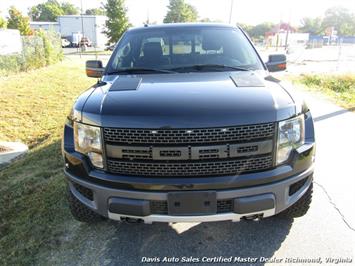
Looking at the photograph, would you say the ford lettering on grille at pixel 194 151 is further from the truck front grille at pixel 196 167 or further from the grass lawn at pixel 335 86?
the grass lawn at pixel 335 86

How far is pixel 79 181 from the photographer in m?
2.58

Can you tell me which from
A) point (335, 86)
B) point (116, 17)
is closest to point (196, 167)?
point (335, 86)

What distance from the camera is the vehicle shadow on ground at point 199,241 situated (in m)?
2.81

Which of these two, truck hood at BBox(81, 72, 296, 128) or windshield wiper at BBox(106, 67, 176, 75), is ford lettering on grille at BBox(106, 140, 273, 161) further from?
windshield wiper at BBox(106, 67, 176, 75)

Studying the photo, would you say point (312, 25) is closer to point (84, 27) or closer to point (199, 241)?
point (84, 27)

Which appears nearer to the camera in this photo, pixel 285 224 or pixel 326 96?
pixel 285 224

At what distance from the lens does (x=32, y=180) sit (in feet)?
14.9

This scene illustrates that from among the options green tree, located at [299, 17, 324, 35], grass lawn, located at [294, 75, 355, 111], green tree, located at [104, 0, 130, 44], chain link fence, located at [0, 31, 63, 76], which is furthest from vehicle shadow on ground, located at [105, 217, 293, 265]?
green tree, located at [299, 17, 324, 35]

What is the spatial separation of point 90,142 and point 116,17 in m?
42.0

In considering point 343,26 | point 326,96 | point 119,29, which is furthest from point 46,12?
point 326,96

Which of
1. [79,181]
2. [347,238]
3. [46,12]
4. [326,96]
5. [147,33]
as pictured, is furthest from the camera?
[46,12]

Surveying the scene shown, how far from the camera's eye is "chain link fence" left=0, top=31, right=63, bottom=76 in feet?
45.5

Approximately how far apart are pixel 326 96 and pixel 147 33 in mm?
7668

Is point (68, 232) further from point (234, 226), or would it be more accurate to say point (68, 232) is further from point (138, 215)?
point (234, 226)
